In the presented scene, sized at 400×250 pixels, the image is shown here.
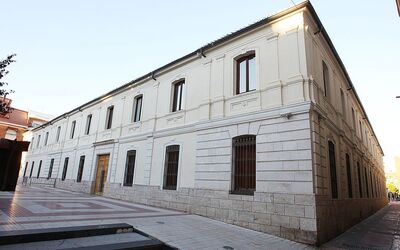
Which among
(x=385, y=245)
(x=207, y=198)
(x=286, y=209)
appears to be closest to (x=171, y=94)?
(x=207, y=198)

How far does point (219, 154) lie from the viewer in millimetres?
9625

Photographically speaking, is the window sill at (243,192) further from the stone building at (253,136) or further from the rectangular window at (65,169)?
the rectangular window at (65,169)

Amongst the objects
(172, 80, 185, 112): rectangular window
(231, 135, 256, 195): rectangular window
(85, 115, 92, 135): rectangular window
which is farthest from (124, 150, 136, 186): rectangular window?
(85, 115, 92, 135): rectangular window

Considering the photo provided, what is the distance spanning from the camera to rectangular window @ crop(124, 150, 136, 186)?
14.0m

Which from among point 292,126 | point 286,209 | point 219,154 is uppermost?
point 292,126

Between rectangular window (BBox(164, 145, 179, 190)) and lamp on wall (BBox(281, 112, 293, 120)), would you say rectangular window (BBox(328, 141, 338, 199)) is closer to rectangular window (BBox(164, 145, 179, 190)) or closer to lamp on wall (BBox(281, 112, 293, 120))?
lamp on wall (BBox(281, 112, 293, 120))

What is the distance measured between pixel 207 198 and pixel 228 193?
106 cm

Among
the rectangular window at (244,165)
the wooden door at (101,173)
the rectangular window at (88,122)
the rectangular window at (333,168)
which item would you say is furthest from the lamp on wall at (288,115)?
the rectangular window at (88,122)

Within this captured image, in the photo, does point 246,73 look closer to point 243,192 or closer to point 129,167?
point 243,192

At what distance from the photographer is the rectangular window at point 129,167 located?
1398cm

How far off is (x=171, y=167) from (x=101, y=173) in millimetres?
7300

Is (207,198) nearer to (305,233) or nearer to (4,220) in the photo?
(305,233)

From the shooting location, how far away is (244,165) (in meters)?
8.91

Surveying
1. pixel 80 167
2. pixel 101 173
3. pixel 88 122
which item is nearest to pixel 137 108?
→ pixel 101 173
